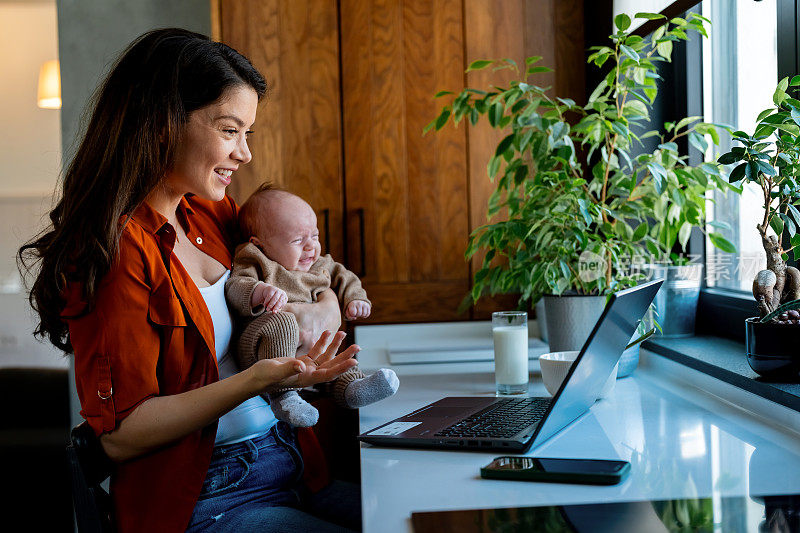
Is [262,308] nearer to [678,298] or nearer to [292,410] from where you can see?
[292,410]

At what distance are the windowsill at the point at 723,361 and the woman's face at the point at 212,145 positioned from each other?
3.38 feet

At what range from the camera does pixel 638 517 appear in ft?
2.92

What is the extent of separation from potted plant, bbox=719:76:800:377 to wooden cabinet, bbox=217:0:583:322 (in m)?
1.12

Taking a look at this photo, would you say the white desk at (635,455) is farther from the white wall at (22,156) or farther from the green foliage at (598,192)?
the white wall at (22,156)

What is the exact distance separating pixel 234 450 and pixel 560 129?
969mm

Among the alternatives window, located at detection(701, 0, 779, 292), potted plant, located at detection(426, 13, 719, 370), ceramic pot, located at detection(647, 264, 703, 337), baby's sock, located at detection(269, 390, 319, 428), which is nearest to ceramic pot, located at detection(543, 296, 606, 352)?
potted plant, located at detection(426, 13, 719, 370)

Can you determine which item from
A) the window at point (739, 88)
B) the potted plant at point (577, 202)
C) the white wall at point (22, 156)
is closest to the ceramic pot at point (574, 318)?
the potted plant at point (577, 202)

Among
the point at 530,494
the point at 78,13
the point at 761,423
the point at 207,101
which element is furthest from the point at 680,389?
the point at 78,13

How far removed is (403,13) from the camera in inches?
94.0

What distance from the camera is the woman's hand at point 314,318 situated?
5.47 feet

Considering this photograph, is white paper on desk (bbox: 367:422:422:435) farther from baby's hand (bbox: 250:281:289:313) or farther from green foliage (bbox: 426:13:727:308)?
green foliage (bbox: 426:13:727:308)

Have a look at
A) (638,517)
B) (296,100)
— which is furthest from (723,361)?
(296,100)

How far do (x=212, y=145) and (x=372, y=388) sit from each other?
0.54 m

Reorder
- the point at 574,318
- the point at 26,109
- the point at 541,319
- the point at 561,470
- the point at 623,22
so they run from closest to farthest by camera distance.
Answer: the point at 561,470, the point at 623,22, the point at 574,318, the point at 541,319, the point at 26,109
